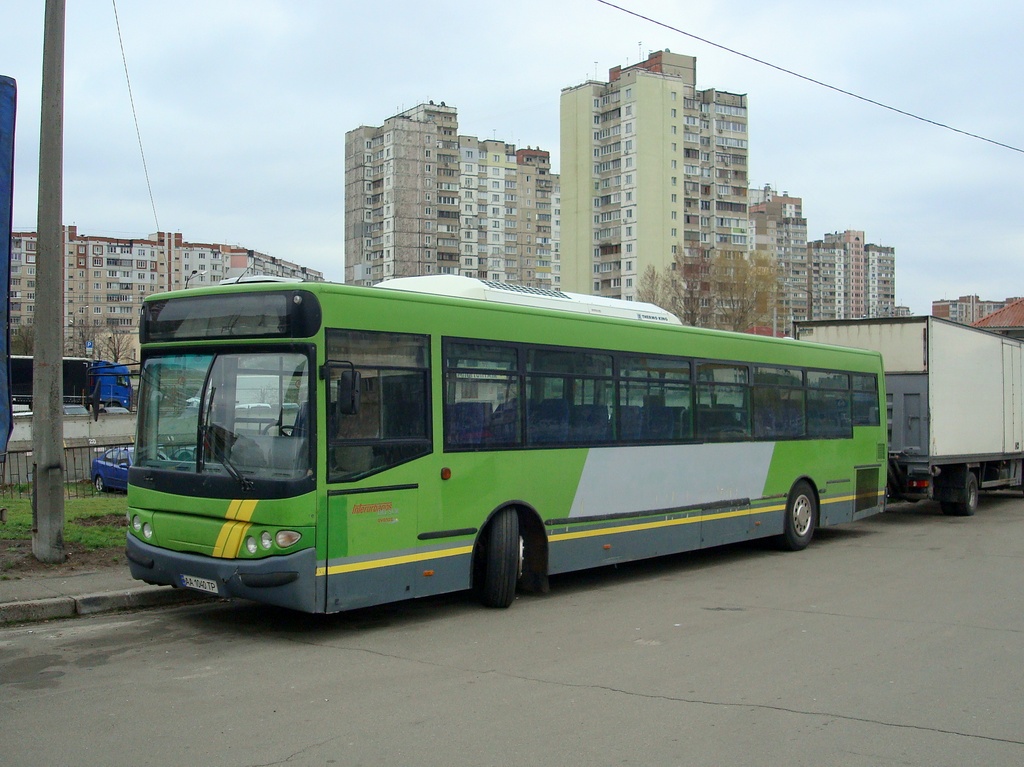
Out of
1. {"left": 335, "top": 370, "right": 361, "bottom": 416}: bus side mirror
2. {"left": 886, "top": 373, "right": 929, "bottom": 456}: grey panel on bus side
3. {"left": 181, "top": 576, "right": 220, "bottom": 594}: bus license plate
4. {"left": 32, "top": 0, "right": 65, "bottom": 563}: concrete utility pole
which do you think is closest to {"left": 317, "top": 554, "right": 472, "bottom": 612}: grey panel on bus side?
{"left": 181, "top": 576, "right": 220, "bottom": 594}: bus license plate

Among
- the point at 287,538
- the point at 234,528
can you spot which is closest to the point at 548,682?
the point at 287,538

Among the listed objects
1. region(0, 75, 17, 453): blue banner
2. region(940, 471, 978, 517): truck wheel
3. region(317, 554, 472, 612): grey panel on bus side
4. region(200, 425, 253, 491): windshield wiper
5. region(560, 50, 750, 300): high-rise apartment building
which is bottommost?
region(940, 471, 978, 517): truck wheel

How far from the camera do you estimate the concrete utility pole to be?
10305 mm

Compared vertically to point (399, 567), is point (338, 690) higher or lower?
lower

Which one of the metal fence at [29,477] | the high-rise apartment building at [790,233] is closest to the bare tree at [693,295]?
the metal fence at [29,477]

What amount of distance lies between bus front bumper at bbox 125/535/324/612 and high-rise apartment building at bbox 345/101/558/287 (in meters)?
92.3

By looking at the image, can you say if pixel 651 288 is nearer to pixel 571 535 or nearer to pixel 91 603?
pixel 571 535

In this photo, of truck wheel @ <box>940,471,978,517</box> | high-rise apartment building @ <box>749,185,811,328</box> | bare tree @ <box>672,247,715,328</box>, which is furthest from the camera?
high-rise apartment building @ <box>749,185,811,328</box>

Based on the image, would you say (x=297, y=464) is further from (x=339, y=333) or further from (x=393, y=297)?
(x=393, y=297)

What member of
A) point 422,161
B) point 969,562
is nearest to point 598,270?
point 422,161

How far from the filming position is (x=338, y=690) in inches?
259

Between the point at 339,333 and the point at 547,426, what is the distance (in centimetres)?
285

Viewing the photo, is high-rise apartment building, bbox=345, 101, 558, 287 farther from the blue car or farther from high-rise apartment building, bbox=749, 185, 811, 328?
the blue car

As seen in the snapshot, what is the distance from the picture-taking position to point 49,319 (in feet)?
33.9
